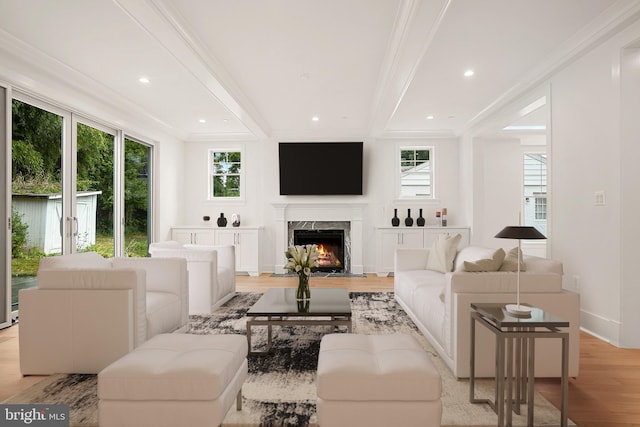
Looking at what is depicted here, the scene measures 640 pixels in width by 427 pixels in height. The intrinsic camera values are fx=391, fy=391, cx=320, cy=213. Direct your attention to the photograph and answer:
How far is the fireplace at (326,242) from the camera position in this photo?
7.62 meters

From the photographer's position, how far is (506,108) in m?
5.49

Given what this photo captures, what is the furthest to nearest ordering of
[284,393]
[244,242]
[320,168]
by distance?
[320,168], [244,242], [284,393]

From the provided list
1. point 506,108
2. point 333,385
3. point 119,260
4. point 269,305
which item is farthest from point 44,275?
point 506,108

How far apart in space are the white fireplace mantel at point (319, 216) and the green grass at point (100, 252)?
2.40m

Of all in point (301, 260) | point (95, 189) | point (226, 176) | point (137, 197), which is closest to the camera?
point (301, 260)

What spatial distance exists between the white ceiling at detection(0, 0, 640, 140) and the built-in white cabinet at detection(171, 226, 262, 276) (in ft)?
7.76

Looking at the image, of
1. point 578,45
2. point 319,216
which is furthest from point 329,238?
point 578,45

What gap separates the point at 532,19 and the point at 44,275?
4.32 metres

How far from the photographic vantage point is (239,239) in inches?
289

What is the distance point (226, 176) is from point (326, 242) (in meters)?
2.45

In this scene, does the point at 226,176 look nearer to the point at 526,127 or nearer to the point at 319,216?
the point at 319,216

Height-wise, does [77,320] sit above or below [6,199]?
below

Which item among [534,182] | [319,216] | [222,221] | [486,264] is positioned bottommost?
[486,264]

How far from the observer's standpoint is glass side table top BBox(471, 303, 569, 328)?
1.99 metres
